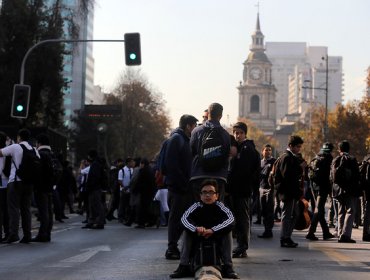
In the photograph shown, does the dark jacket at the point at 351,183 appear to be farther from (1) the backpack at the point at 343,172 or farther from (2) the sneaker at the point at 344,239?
(2) the sneaker at the point at 344,239

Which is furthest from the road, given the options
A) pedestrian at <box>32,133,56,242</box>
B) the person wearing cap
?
the person wearing cap

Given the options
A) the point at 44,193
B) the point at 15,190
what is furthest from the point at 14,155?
the point at 44,193

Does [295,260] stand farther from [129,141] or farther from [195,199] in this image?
[129,141]

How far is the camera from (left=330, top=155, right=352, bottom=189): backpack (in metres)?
16.2

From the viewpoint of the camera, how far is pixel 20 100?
26.7 meters

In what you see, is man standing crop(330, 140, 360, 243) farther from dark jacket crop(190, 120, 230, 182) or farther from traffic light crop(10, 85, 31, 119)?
traffic light crop(10, 85, 31, 119)

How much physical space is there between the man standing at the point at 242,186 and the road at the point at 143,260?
0.30 m

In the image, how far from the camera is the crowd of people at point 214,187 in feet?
33.3

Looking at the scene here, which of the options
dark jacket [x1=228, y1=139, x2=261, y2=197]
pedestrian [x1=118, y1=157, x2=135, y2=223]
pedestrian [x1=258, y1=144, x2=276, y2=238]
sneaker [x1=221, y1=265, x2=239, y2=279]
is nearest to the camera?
sneaker [x1=221, y1=265, x2=239, y2=279]

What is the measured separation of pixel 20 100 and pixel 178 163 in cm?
1521

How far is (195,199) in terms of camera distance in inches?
463

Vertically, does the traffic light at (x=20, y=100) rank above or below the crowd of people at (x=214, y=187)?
above

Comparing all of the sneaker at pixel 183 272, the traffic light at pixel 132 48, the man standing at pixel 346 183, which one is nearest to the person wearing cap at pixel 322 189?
the man standing at pixel 346 183

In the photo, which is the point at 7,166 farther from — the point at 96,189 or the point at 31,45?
the point at 31,45
